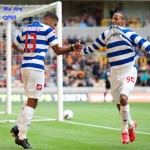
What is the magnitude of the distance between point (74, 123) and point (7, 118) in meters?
2.36

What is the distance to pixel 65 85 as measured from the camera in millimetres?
30672

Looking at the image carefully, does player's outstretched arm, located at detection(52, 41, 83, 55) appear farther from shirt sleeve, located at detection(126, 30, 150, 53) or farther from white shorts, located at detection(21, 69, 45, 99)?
shirt sleeve, located at detection(126, 30, 150, 53)

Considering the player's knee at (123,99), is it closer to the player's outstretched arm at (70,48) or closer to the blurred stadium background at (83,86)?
the blurred stadium background at (83,86)

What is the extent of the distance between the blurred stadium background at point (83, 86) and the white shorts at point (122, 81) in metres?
0.95

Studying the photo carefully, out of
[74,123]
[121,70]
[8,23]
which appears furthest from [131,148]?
[8,23]

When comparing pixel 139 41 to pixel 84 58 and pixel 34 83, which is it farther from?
pixel 84 58

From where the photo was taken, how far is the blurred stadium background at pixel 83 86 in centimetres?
1200

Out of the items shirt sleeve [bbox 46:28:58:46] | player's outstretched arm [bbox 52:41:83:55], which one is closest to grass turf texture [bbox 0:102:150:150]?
player's outstretched arm [bbox 52:41:83:55]

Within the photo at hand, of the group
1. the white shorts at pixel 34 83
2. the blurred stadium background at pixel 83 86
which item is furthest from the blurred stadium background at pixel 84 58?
the white shorts at pixel 34 83

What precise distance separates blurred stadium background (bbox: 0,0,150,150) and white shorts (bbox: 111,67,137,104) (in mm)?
949

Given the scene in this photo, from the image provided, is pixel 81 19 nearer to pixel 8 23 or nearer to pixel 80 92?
pixel 80 92

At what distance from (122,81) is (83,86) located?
20.5 m

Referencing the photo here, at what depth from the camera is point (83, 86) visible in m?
31.3

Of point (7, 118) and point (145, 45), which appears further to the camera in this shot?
point (7, 118)
